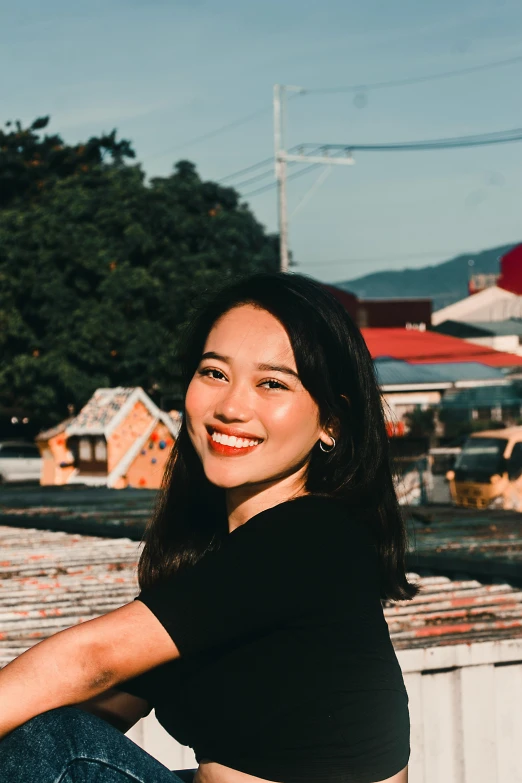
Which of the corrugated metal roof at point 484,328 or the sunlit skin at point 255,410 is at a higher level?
the sunlit skin at point 255,410

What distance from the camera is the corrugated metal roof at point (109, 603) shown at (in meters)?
4.33

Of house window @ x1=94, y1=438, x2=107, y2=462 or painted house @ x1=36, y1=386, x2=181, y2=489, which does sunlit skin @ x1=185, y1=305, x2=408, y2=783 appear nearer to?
painted house @ x1=36, y1=386, x2=181, y2=489

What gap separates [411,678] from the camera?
4.09m

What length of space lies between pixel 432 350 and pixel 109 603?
33550mm

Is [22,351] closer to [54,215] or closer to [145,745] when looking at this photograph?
[54,215]

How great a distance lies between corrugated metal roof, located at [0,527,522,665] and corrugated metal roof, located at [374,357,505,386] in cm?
1780

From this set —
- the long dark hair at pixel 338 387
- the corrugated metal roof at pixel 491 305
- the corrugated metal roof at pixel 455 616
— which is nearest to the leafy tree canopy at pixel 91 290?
the corrugated metal roof at pixel 455 616

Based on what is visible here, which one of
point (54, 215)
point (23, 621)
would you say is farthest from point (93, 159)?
point (23, 621)

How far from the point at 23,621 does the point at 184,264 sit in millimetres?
26913

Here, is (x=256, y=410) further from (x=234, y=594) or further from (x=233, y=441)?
(x=234, y=594)

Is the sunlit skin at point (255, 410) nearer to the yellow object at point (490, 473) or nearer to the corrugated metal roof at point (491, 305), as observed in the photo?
the yellow object at point (490, 473)

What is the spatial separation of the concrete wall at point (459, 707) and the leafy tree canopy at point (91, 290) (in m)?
23.7

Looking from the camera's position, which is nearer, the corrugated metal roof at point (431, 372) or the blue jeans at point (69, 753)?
the blue jeans at point (69, 753)

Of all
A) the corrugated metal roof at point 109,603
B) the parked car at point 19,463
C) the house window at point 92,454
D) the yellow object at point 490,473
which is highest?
the corrugated metal roof at point 109,603
